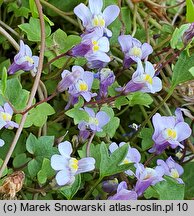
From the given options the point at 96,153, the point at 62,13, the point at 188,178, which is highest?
the point at 62,13

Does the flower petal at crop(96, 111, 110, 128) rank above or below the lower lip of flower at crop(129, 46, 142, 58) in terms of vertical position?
below

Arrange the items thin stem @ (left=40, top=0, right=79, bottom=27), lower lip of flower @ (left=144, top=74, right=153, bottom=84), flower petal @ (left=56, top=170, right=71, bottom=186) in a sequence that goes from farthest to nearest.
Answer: thin stem @ (left=40, top=0, right=79, bottom=27), lower lip of flower @ (left=144, top=74, right=153, bottom=84), flower petal @ (left=56, top=170, right=71, bottom=186)

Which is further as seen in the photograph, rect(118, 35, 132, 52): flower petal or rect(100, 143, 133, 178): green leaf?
rect(118, 35, 132, 52): flower petal

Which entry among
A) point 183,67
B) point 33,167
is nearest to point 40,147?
point 33,167

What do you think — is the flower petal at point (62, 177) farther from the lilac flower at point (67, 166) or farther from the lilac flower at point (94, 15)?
the lilac flower at point (94, 15)

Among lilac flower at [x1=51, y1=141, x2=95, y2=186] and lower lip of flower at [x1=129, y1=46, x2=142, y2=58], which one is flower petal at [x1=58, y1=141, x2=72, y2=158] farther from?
lower lip of flower at [x1=129, y1=46, x2=142, y2=58]

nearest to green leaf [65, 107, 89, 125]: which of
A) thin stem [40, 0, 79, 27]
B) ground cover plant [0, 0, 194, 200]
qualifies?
ground cover plant [0, 0, 194, 200]

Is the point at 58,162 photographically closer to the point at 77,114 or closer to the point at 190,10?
the point at 77,114
